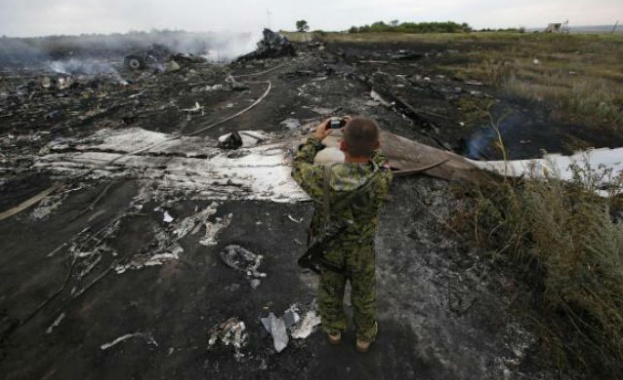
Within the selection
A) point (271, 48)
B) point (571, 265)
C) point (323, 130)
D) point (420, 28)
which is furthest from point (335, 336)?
point (420, 28)

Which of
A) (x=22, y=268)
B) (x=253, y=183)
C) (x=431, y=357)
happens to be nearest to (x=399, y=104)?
(x=253, y=183)

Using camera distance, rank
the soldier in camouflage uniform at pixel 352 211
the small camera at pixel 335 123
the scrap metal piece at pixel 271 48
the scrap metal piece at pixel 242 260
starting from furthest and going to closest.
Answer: the scrap metal piece at pixel 271 48 → the scrap metal piece at pixel 242 260 → the small camera at pixel 335 123 → the soldier in camouflage uniform at pixel 352 211

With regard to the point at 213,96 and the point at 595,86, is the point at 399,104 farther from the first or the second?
the point at 595,86

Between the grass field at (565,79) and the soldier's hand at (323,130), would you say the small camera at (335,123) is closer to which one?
the soldier's hand at (323,130)

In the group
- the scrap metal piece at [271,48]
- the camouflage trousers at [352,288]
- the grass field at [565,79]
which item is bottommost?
the grass field at [565,79]

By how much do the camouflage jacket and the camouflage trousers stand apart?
0.10 metres

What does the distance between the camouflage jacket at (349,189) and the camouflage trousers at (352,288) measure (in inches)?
3.8

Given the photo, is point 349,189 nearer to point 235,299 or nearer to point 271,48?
point 235,299

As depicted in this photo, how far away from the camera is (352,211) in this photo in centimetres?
193

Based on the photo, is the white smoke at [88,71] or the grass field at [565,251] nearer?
the grass field at [565,251]

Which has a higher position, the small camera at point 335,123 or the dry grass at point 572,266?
the small camera at point 335,123

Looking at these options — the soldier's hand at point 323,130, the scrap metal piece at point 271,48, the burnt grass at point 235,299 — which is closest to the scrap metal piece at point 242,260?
the burnt grass at point 235,299

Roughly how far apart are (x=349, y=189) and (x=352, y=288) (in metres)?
0.73

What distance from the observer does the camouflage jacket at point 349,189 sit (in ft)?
6.03
